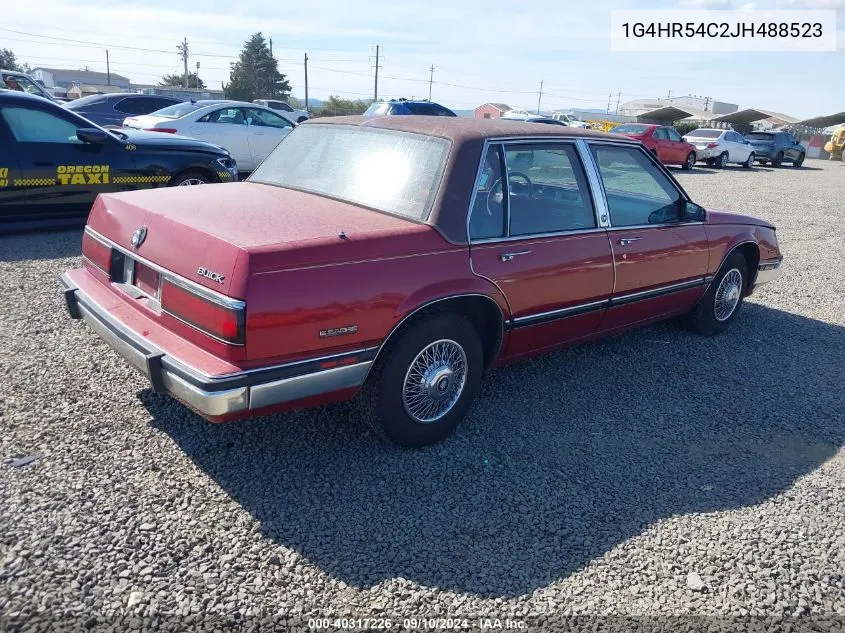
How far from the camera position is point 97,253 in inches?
146

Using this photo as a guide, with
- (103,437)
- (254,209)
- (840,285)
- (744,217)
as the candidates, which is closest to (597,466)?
(254,209)

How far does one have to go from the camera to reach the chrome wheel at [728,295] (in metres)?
5.47

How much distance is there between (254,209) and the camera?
3373 millimetres

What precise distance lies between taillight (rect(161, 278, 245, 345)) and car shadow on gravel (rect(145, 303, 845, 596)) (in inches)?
30.6

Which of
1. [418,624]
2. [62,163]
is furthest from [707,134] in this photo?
[418,624]

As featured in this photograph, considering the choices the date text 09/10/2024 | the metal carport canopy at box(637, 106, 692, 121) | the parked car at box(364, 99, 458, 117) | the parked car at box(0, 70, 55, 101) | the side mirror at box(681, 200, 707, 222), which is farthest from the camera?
Result: the metal carport canopy at box(637, 106, 692, 121)

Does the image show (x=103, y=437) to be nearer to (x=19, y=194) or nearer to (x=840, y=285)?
(x=19, y=194)

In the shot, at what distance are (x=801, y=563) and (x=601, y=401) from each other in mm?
1572

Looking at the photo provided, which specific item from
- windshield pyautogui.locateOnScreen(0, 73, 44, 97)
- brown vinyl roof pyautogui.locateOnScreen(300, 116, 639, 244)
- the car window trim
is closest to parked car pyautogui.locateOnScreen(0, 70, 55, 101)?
windshield pyautogui.locateOnScreen(0, 73, 44, 97)

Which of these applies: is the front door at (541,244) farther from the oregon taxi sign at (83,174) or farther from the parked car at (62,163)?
the oregon taxi sign at (83,174)

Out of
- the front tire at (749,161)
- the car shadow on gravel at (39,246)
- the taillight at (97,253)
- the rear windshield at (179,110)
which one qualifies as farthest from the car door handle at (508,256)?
the front tire at (749,161)

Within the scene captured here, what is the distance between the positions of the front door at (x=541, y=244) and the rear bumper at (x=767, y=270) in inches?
91.8

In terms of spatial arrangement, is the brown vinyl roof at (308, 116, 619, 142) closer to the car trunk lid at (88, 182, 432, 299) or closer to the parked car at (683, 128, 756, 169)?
the car trunk lid at (88, 182, 432, 299)

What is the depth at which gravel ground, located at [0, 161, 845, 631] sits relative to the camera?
2.47 meters
